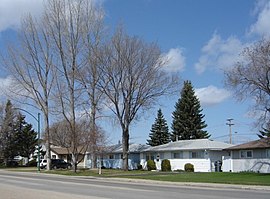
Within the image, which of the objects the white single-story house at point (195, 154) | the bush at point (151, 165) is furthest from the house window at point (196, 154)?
the bush at point (151, 165)

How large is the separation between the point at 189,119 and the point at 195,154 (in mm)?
23969

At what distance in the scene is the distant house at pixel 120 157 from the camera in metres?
68.3

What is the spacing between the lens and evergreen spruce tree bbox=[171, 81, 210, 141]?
8039cm

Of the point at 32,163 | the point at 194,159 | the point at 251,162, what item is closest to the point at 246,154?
the point at 251,162

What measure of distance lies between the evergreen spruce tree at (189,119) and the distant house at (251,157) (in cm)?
2887

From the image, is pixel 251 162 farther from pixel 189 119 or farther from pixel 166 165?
pixel 189 119

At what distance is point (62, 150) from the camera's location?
103 meters

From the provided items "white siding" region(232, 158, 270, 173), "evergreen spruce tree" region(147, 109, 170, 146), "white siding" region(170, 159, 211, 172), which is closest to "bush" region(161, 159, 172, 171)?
"white siding" region(170, 159, 211, 172)

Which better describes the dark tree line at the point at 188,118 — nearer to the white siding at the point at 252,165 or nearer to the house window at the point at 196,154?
the house window at the point at 196,154

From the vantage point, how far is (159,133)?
290ft

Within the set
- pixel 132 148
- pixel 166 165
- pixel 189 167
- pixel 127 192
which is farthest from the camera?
pixel 132 148

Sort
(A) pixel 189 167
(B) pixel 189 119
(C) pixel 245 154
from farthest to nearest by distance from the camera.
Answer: (B) pixel 189 119 → (A) pixel 189 167 → (C) pixel 245 154

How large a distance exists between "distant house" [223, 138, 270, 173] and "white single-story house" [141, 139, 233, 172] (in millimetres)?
3594

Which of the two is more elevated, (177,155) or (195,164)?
(177,155)
